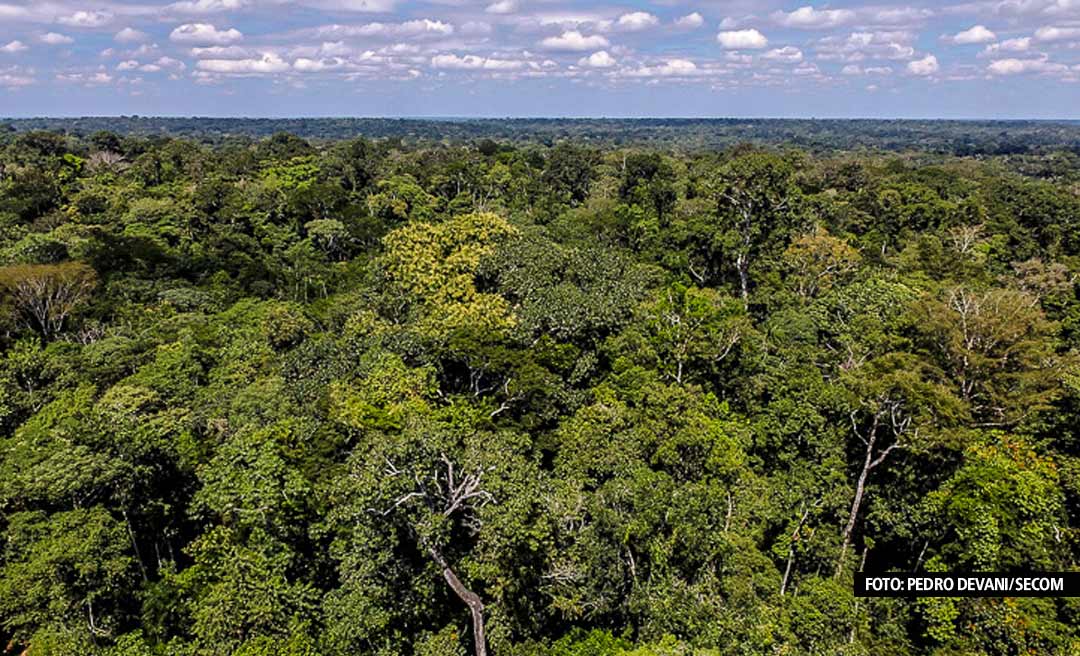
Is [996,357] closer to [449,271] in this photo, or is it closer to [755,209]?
[449,271]

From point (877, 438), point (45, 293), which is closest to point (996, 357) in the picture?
point (877, 438)

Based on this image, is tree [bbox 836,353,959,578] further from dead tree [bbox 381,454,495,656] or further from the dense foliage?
dead tree [bbox 381,454,495,656]

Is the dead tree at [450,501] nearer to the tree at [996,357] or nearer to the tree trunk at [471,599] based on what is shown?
the tree trunk at [471,599]

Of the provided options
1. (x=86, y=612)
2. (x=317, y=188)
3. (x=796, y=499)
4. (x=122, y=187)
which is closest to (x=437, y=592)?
(x=86, y=612)

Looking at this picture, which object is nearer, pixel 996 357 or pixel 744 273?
pixel 996 357

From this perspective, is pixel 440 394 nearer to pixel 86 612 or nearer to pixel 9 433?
pixel 86 612

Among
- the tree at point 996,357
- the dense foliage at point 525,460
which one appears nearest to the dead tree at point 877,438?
the dense foliage at point 525,460
